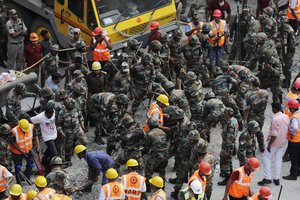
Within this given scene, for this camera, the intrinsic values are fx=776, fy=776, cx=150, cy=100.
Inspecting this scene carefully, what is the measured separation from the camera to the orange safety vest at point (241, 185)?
13.7 m

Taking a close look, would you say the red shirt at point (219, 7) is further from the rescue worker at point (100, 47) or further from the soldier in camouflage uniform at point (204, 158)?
the soldier in camouflage uniform at point (204, 158)

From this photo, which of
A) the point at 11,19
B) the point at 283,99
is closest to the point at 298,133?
the point at 283,99

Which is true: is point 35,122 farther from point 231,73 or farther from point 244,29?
point 244,29

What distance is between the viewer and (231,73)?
1695 cm

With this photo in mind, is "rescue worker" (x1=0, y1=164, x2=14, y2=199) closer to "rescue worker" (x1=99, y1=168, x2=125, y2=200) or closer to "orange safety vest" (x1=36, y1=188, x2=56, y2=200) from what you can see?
"orange safety vest" (x1=36, y1=188, x2=56, y2=200)

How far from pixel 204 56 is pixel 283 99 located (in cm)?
220

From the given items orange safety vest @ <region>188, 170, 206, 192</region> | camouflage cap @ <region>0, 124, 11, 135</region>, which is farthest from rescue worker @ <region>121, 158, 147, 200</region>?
camouflage cap @ <region>0, 124, 11, 135</region>

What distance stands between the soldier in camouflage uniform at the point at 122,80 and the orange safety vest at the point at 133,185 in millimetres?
3569

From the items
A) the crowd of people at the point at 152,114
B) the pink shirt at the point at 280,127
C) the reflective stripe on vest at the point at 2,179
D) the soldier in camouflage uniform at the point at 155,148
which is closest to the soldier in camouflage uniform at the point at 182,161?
the crowd of people at the point at 152,114

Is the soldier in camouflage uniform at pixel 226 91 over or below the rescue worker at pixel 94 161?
below

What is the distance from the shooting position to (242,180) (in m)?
13.7

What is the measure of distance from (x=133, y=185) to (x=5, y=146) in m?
2.74

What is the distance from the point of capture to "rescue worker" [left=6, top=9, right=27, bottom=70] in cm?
1862

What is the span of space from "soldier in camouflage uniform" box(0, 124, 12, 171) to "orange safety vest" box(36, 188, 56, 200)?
1830 millimetres
